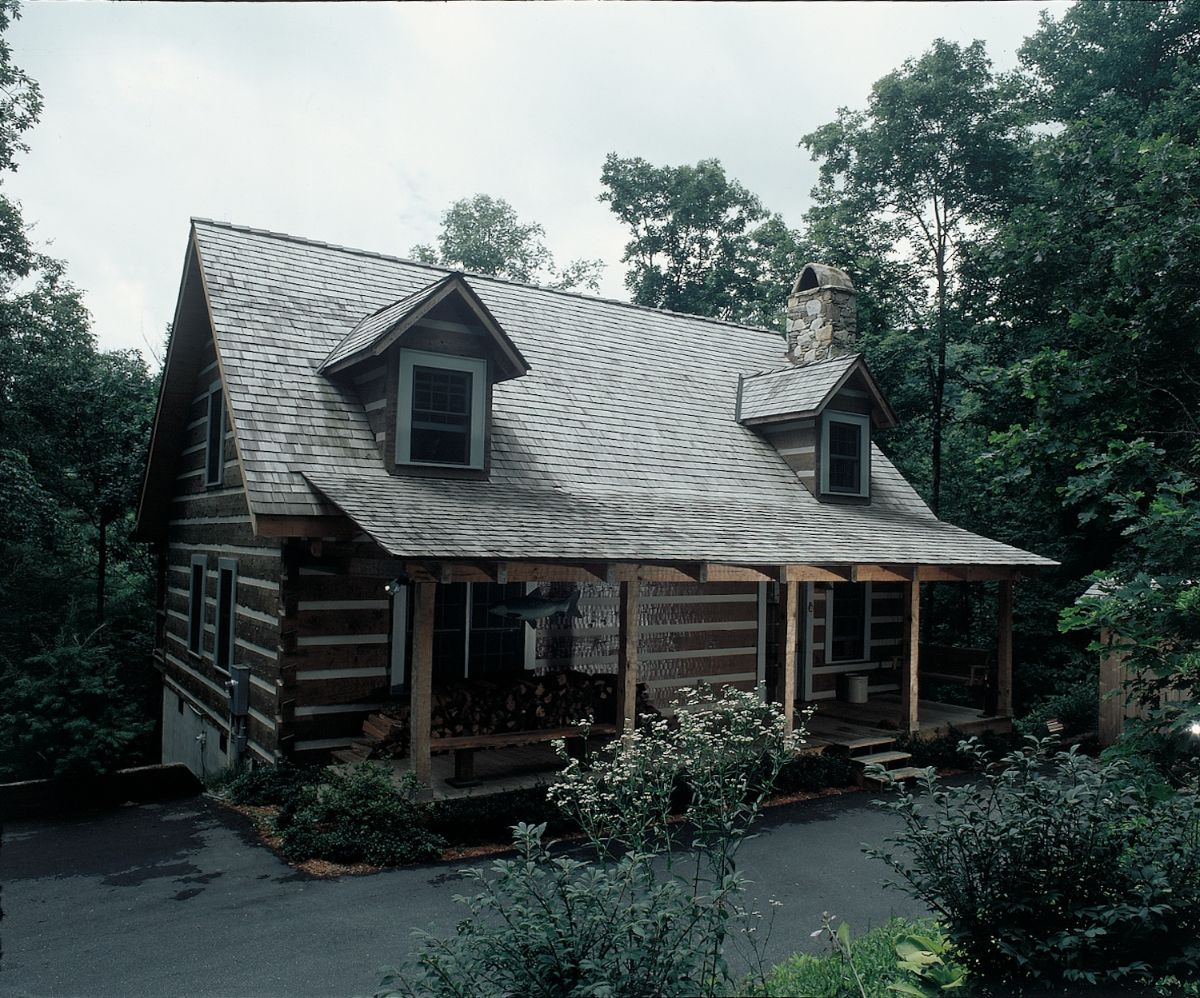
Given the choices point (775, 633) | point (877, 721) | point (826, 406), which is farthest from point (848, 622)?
point (826, 406)

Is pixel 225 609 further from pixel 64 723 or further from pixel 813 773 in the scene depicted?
pixel 813 773

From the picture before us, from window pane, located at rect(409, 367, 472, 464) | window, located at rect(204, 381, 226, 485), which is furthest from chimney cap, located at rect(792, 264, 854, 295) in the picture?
window, located at rect(204, 381, 226, 485)

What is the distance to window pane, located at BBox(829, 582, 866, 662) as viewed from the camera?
16641 millimetres

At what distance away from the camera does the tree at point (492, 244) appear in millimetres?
39281

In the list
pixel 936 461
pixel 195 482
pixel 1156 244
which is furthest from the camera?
pixel 936 461

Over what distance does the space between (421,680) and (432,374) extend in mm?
4601

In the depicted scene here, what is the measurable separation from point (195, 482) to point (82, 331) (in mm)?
8887

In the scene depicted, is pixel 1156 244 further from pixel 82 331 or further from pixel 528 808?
pixel 82 331

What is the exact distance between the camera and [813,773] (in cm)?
1156

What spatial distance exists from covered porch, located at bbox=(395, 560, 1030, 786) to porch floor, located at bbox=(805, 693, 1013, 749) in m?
0.02

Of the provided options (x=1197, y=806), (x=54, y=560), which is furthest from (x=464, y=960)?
(x=54, y=560)

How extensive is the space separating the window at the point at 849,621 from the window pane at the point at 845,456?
6.48 ft

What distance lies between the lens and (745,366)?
18266 mm

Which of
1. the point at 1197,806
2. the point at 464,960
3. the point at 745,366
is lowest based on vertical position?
the point at 464,960
